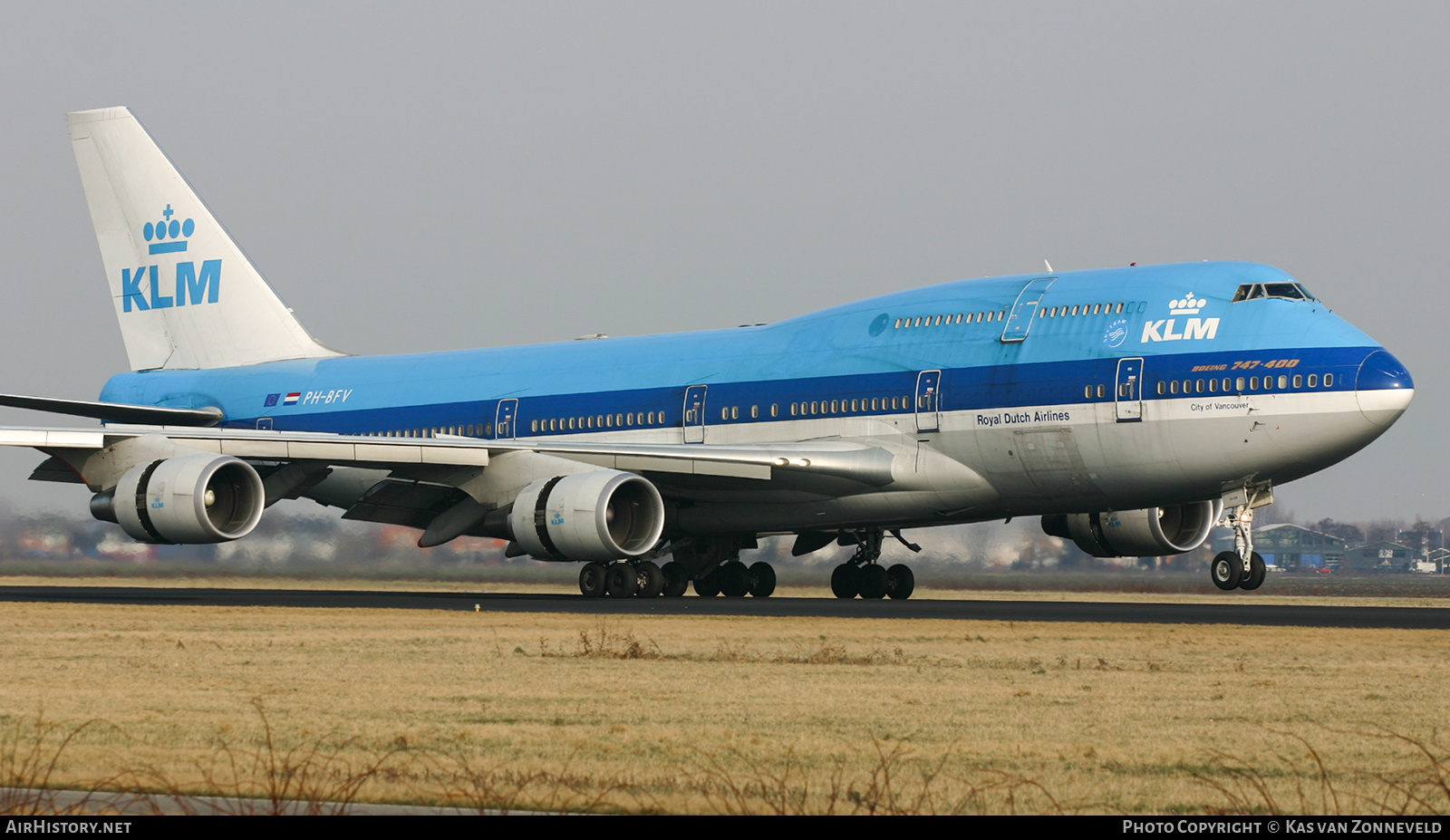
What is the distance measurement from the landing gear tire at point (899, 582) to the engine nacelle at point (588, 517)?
21.5 ft

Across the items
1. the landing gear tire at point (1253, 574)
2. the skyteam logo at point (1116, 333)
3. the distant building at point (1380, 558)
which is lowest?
the landing gear tire at point (1253, 574)

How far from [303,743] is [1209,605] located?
2141cm

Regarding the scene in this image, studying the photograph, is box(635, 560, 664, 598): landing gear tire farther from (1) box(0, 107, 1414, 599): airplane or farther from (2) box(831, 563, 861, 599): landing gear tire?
(2) box(831, 563, 861, 599): landing gear tire

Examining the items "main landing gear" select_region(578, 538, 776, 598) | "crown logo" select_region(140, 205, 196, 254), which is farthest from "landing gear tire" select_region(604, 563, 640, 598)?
"crown logo" select_region(140, 205, 196, 254)

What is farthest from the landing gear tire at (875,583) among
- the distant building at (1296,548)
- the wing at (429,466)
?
the distant building at (1296,548)

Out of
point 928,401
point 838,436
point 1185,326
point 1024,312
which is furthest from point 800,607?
point 1185,326

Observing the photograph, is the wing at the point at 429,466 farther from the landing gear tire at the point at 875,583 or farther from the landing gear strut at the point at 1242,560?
the landing gear strut at the point at 1242,560

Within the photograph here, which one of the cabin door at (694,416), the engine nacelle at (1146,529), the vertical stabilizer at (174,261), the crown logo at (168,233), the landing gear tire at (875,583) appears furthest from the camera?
the crown logo at (168,233)

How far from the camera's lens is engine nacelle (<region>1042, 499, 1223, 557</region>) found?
30266mm

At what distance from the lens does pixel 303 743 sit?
10586 millimetres

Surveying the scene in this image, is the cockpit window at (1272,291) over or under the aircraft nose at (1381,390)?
over

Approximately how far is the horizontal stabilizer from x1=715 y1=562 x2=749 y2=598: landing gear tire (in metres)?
11.8

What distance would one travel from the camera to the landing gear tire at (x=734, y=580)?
33594mm
